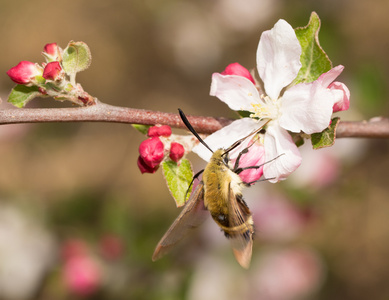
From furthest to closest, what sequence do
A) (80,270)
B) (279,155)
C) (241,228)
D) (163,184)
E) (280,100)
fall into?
1. (163,184)
2. (80,270)
3. (280,100)
4. (279,155)
5. (241,228)

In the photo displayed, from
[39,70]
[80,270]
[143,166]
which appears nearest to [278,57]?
[143,166]

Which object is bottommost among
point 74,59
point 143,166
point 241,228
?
point 241,228

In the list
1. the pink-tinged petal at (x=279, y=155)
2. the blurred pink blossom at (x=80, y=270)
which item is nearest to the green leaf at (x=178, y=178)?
the pink-tinged petal at (x=279, y=155)

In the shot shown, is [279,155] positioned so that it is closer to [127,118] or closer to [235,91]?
[235,91]

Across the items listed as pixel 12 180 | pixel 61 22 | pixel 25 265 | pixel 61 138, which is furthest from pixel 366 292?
pixel 61 22

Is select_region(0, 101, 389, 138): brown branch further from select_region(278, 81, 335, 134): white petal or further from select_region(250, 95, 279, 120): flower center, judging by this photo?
select_region(278, 81, 335, 134): white petal
